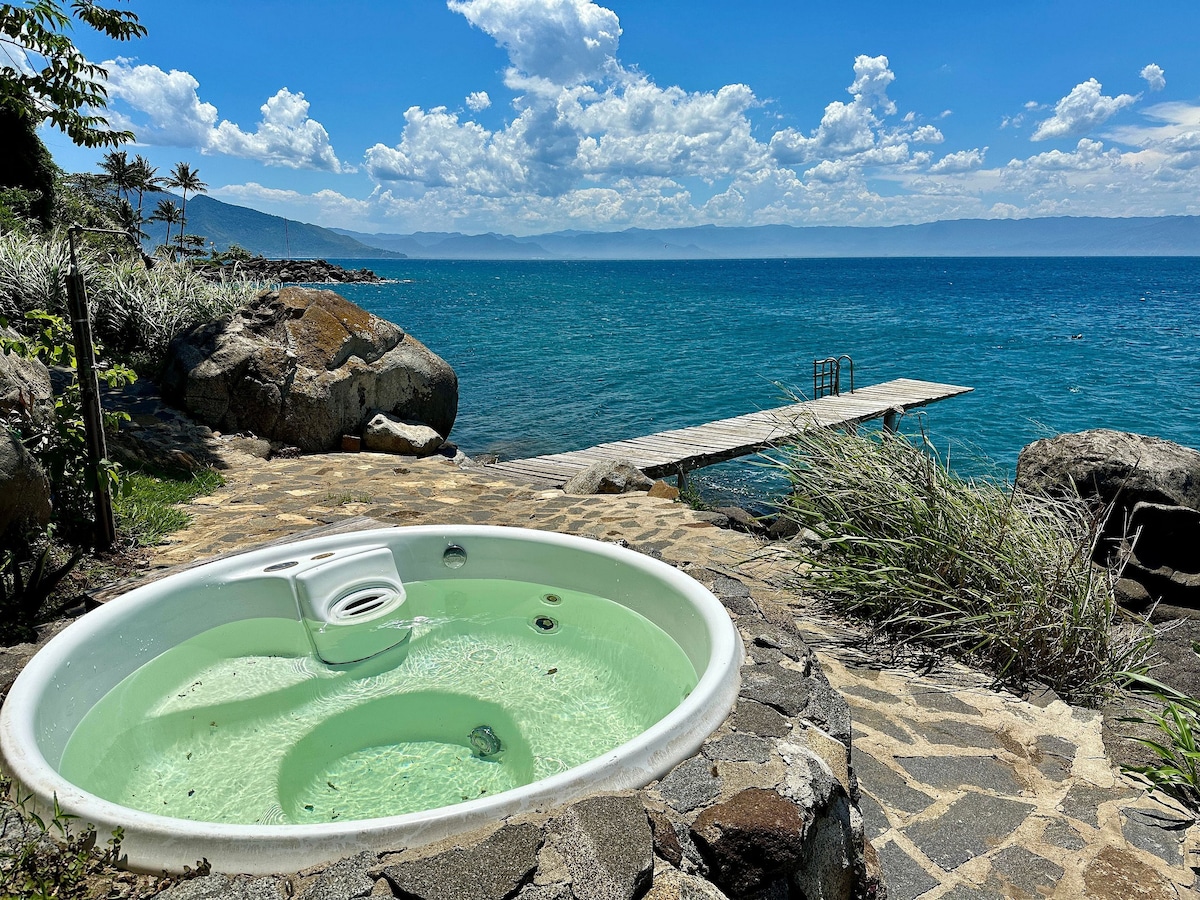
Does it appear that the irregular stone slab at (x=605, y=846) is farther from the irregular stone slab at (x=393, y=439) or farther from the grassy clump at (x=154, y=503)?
the irregular stone slab at (x=393, y=439)

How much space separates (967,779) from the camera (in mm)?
3436

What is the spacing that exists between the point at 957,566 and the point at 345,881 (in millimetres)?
3909

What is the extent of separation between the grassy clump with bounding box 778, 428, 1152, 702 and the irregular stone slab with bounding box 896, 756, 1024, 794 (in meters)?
0.87

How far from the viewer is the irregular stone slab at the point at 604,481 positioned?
8312mm

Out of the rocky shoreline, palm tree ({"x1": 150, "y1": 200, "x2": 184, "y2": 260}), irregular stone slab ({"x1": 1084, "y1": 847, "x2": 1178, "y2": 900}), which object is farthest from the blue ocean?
palm tree ({"x1": 150, "y1": 200, "x2": 184, "y2": 260})

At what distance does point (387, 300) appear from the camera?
206 feet

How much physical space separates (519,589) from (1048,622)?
119 inches

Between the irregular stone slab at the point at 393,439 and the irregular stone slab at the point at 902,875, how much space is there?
7.81 m

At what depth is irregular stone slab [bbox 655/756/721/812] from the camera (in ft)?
8.03

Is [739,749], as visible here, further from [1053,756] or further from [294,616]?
[294,616]

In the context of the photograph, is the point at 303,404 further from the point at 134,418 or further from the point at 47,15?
the point at 47,15

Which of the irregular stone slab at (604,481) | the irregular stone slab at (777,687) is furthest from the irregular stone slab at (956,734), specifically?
the irregular stone slab at (604,481)

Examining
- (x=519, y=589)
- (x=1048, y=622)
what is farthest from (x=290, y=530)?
(x=1048, y=622)

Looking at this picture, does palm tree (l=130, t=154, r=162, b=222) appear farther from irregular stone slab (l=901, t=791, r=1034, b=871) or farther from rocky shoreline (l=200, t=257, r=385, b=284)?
irregular stone slab (l=901, t=791, r=1034, b=871)
